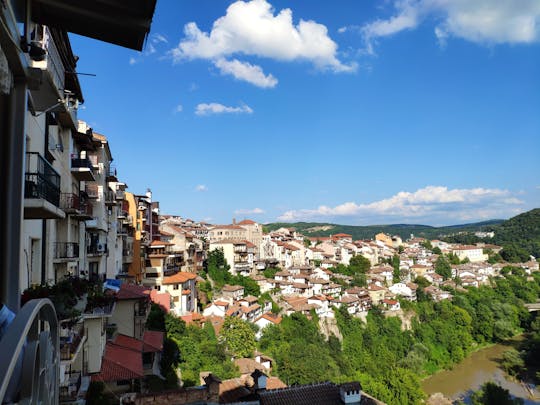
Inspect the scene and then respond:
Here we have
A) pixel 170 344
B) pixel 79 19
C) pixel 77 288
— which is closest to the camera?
pixel 79 19

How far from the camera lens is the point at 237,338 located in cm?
3219

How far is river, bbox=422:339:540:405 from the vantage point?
121 ft

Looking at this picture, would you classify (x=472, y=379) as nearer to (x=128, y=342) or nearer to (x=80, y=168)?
(x=128, y=342)

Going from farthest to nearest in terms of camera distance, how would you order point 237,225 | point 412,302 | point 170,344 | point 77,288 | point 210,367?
1. point 237,225
2. point 412,302
3. point 210,367
4. point 170,344
5. point 77,288

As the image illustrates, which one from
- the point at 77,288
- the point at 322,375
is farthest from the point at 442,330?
the point at 77,288

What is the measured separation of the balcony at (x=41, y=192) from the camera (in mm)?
4484

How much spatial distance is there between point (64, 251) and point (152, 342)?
8.95 meters

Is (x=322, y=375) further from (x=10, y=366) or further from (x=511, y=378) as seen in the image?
(x=10, y=366)

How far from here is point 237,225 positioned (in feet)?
251

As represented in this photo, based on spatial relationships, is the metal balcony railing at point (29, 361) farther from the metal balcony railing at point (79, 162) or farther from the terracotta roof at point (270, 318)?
the terracotta roof at point (270, 318)

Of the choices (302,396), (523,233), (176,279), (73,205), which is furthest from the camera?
(523,233)

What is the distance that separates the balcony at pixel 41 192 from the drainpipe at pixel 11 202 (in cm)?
232

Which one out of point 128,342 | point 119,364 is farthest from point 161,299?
point 119,364

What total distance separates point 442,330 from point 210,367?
37.0 metres
